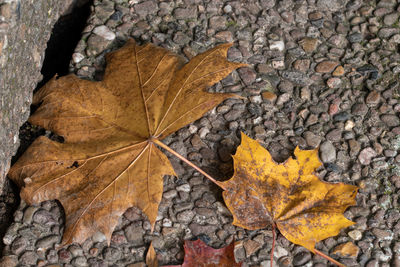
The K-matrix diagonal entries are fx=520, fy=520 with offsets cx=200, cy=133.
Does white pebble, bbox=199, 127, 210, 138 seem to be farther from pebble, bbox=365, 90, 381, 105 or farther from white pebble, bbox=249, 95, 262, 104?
pebble, bbox=365, 90, 381, 105

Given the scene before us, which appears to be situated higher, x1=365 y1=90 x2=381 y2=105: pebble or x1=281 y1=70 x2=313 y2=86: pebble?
x1=281 y1=70 x2=313 y2=86: pebble

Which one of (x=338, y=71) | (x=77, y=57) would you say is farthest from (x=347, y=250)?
(x=77, y=57)

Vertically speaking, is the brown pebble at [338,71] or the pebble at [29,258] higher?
the brown pebble at [338,71]

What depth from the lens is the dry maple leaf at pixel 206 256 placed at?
1.97 meters

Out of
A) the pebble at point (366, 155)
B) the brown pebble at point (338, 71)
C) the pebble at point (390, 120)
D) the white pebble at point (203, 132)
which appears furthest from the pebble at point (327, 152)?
the white pebble at point (203, 132)

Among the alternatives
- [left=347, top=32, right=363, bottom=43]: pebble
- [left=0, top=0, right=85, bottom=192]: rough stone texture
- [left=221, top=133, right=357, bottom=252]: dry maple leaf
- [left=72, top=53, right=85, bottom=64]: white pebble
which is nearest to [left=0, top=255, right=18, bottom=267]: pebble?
[left=0, top=0, right=85, bottom=192]: rough stone texture

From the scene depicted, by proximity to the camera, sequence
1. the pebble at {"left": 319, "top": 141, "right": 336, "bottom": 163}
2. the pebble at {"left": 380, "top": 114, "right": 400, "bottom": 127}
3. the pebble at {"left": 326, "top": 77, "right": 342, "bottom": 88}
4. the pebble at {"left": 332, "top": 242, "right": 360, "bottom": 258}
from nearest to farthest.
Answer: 1. the pebble at {"left": 332, "top": 242, "right": 360, "bottom": 258}
2. the pebble at {"left": 319, "top": 141, "right": 336, "bottom": 163}
3. the pebble at {"left": 380, "top": 114, "right": 400, "bottom": 127}
4. the pebble at {"left": 326, "top": 77, "right": 342, "bottom": 88}

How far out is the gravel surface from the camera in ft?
6.75

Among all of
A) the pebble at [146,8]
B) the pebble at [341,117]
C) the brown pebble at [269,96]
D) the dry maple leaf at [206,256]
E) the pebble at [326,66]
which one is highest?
the pebble at [146,8]

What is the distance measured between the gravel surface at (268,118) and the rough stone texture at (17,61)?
16 centimetres

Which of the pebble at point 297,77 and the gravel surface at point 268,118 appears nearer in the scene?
the gravel surface at point 268,118

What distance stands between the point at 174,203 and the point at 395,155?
3.34ft

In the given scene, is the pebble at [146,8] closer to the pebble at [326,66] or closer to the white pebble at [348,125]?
the pebble at [326,66]

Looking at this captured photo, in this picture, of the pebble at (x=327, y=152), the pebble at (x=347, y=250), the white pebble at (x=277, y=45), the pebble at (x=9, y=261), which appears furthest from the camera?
the white pebble at (x=277, y=45)
